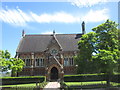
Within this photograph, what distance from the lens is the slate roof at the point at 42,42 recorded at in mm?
43750

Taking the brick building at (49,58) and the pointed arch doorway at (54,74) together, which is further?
the pointed arch doorway at (54,74)

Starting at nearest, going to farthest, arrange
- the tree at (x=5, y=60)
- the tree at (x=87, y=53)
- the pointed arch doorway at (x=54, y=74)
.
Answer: the tree at (x=87, y=53) → the tree at (x=5, y=60) → the pointed arch doorway at (x=54, y=74)

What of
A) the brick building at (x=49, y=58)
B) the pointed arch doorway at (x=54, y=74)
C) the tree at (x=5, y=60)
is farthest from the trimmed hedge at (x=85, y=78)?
the tree at (x=5, y=60)

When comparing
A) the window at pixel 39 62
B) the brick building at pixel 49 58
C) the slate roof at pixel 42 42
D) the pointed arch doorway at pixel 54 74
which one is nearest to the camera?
the brick building at pixel 49 58

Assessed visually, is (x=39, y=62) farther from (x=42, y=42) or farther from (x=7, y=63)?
(x=7, y=63)

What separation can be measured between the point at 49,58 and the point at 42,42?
756 centimetres

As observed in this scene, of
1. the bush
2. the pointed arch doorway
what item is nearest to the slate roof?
the pointed arch doorway

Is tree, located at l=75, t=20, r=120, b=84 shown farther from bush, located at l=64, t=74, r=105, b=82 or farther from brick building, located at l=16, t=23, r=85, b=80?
brick building, located at l=16, t=23, r=85, b=80

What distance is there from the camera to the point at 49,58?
135 feet

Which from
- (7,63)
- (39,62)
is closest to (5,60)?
(7,63)

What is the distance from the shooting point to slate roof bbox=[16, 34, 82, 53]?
4375 centimetres

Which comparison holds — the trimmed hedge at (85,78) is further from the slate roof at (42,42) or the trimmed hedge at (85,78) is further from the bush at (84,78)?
the slate roof at (42,42)

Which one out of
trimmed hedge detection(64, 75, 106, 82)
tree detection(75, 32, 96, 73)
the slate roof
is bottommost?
trimmed hedge detection(64, 75, 106, 82)

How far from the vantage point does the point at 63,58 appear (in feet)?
139
